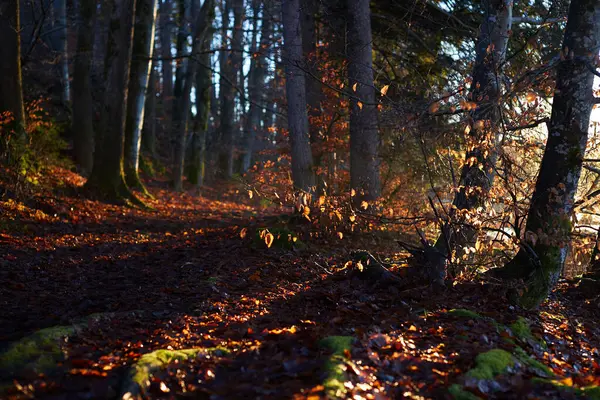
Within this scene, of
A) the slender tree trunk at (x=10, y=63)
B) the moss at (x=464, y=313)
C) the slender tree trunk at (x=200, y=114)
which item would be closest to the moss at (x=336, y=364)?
the moss at (x=464, y=313)

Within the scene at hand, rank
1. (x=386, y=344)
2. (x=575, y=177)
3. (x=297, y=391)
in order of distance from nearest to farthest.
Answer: (x=297, y=391) < (x=386, y=344) < (x=575, y=177)

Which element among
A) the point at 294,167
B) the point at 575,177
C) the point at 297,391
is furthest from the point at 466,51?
the point at 297,391

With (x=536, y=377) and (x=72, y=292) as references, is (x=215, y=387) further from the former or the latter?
(x=72, y=292)

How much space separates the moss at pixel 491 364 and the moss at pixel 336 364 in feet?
3.27

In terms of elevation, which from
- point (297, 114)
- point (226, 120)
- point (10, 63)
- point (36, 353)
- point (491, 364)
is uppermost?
point (226, 120)

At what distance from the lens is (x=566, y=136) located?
610 centimetres

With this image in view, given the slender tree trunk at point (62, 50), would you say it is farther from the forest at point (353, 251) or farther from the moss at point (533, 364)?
the moss at point (533, 364)

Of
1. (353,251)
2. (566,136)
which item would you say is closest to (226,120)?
(353,251)

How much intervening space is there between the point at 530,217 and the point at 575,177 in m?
0.67

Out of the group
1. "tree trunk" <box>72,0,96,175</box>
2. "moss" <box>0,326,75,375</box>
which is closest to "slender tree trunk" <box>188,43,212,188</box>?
"tree trunk" <box>72,0,96,175</box>

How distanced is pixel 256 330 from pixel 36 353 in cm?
194

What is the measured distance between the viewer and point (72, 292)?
683 centimetres

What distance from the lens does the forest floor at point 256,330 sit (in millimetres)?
3920

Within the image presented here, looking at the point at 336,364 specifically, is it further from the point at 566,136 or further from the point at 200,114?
the point at 200,114
